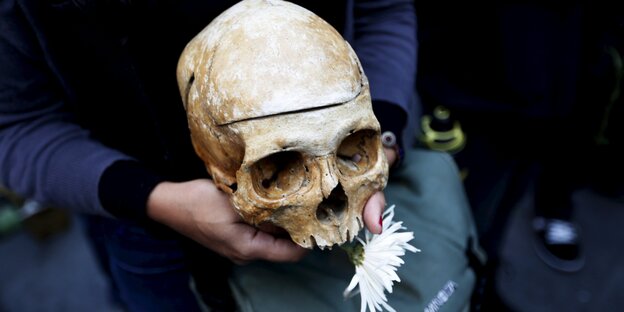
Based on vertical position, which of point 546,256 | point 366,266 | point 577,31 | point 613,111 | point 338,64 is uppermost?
point 338,64

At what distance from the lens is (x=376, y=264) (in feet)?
3.37

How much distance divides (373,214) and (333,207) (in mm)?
85

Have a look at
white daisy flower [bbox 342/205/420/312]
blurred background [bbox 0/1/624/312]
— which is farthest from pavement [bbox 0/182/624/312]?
white daisy flower [bbox 342/205/420/312]

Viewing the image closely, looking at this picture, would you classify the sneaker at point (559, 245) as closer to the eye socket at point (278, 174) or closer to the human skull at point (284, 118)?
the human skull at point (284, 118)

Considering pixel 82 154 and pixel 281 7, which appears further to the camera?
pixel 82 154

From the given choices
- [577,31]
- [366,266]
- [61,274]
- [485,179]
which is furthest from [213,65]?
[61,274]

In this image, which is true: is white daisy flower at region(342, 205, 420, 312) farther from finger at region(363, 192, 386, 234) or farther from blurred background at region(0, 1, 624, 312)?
blurred background at region(0, 1, 624, 312)

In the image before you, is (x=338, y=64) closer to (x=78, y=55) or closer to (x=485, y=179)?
(x=78, y=55)

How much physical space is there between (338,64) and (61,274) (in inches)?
110

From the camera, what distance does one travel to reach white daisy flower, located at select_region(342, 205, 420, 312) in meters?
1.00

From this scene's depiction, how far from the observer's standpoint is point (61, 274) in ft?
9.89

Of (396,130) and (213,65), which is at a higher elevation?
(213,65)

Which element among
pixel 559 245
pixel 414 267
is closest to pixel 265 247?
pixel 414 267

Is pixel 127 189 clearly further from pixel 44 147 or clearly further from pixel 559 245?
pixel 559 245
